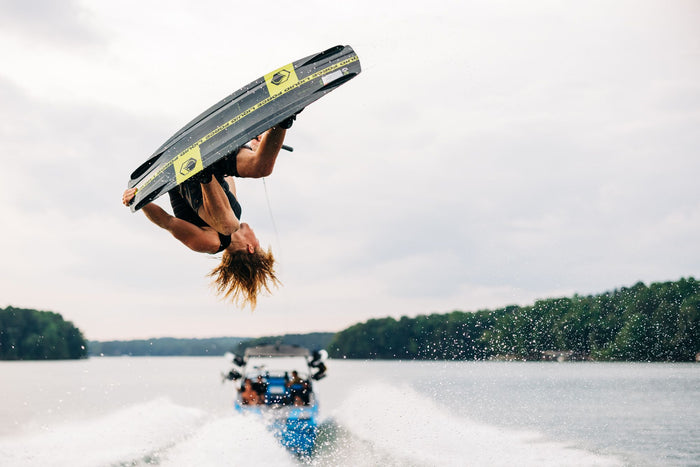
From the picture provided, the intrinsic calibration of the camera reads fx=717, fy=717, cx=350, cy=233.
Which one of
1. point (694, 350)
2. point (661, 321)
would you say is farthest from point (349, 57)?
point (694, 350)

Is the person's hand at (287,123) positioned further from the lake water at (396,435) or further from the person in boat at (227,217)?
the lake water at (396,435)

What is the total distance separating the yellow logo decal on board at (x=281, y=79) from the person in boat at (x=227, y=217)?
0.25 m

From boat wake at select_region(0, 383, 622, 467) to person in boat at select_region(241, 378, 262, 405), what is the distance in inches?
27.1

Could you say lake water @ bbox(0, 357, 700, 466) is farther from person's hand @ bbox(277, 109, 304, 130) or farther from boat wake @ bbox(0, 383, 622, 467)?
person's hand @ bbox(277, 109, 304, 130)

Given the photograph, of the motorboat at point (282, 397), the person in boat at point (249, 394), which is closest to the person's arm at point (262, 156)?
the motorboat at point (282, 397)

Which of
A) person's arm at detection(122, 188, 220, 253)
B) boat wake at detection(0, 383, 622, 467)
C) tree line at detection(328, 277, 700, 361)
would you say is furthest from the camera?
tree line at detection(328, 277, 700, 361)

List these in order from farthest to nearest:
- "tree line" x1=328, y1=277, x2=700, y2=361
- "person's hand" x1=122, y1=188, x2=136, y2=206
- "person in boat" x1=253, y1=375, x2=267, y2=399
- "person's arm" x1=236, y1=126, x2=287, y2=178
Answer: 1. "tree line" x1=328, y1=277, x2=700, y2=361
2. "person in boat" x1=253, y1=375, x2=267, y2=399
3. "person's hand" x1=122, y1=188, x2=136, y2=206
4. "person's arm" x1=236, y1=126, x2=287, y2=178

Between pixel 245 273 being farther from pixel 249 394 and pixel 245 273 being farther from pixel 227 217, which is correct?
pixel 249 394

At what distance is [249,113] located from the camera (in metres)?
3.97

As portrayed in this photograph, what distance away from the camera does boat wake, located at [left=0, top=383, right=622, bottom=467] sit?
1905 cm

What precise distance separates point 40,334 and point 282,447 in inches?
2727

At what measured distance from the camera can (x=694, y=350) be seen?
233 feet

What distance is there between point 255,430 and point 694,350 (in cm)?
6359

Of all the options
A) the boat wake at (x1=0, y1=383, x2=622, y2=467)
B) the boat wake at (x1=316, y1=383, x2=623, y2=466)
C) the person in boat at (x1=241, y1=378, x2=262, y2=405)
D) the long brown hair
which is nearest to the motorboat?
the person in boat at (x1=241, y1=378, x2=262, y2=405)
